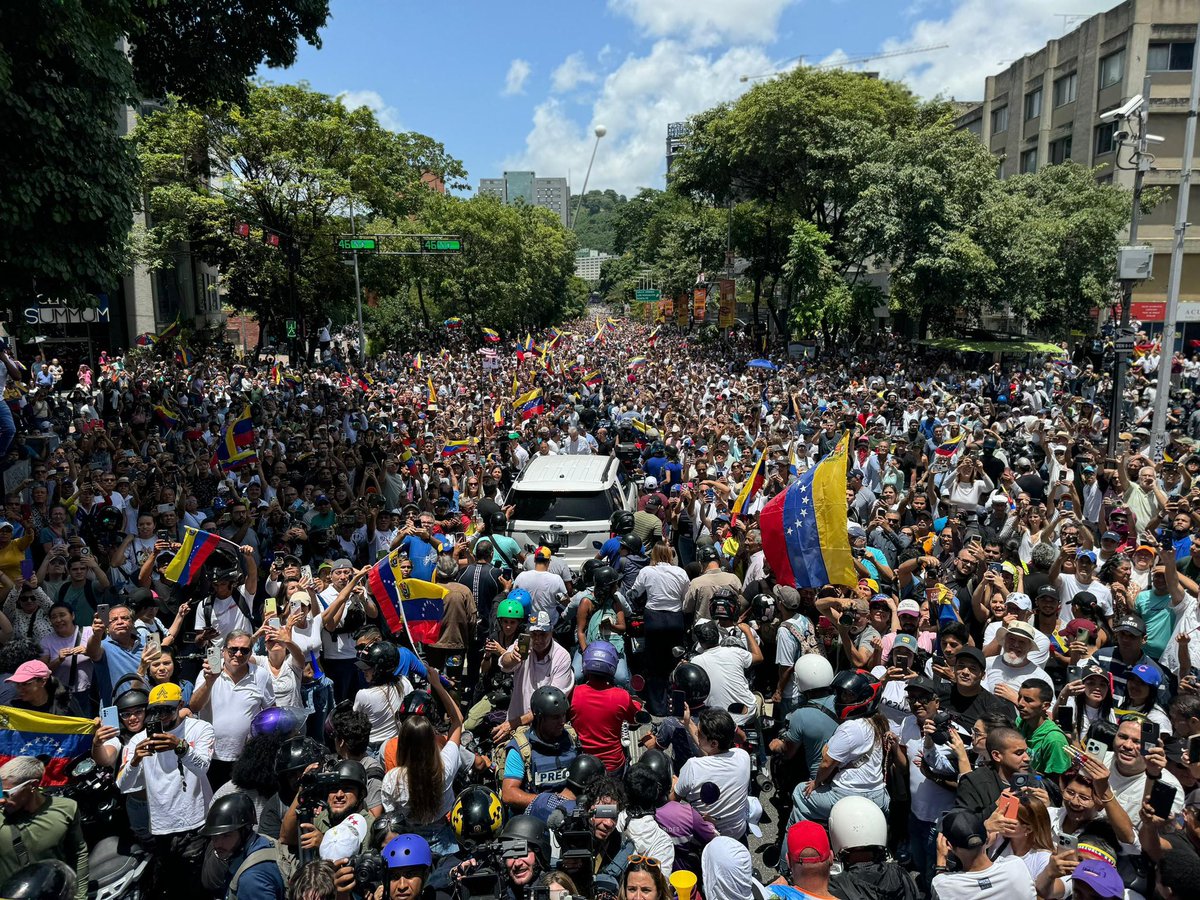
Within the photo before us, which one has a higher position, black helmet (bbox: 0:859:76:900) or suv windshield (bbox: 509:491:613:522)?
suv windshield (bbox: 509:491:613:522)

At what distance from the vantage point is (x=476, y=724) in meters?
5.83

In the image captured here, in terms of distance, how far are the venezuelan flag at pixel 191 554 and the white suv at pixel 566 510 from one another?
3.11 meters

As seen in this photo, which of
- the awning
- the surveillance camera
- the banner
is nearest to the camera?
the surveillance camera

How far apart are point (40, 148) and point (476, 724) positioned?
32.1ft

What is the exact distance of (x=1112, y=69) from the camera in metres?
40.9

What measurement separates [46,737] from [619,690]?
303 centimetres

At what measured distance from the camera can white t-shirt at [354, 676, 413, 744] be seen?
5.05 meters

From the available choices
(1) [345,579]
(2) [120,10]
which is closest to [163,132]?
(2) [120,10]

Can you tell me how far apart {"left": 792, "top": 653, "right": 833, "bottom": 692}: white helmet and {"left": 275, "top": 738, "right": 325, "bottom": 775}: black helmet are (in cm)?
271

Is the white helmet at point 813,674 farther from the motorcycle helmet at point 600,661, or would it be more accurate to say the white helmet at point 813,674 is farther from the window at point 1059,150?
the window at point 1059,150

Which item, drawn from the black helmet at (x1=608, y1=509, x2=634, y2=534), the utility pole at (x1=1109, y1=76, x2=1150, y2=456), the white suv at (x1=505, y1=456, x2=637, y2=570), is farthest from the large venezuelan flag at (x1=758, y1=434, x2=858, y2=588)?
the utility pole at (x1=1109, y1=76, x2=1150, y2=456)

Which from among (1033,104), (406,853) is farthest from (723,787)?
(1033,104)

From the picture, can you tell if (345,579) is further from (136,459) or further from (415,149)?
(415,149)

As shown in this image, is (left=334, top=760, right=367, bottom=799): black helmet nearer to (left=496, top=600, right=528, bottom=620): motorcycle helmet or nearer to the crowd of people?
the crowd of people
